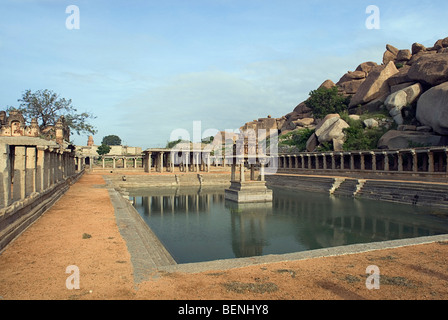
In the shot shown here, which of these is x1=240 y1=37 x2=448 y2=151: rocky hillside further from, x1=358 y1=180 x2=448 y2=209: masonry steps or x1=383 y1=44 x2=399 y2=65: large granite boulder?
x1=358 y1=180 x2=448 y2=209: masonry steps

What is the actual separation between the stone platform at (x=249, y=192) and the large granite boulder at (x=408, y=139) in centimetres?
2026

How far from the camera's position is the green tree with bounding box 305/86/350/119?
64.4m

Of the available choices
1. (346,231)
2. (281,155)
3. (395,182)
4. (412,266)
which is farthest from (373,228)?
(281,155)

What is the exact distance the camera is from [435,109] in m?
35.2

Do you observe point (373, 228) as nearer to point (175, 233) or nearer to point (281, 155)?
point (175, 233)

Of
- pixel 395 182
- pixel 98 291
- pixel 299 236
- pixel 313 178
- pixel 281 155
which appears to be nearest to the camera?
pixel 98 291

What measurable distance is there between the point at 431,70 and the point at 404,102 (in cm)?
567

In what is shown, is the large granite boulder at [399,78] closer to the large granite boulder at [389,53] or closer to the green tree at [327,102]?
the green tree at [327,102]

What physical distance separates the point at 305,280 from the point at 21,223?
8862mm

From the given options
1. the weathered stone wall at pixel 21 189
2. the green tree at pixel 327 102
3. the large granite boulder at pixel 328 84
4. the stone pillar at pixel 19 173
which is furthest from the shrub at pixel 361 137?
the stone pillar at pixel 19 173

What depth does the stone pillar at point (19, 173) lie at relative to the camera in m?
11.4

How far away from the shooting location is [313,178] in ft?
123

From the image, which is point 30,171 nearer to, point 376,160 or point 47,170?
point 47,170

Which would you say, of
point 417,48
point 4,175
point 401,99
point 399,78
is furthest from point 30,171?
point 417,48
